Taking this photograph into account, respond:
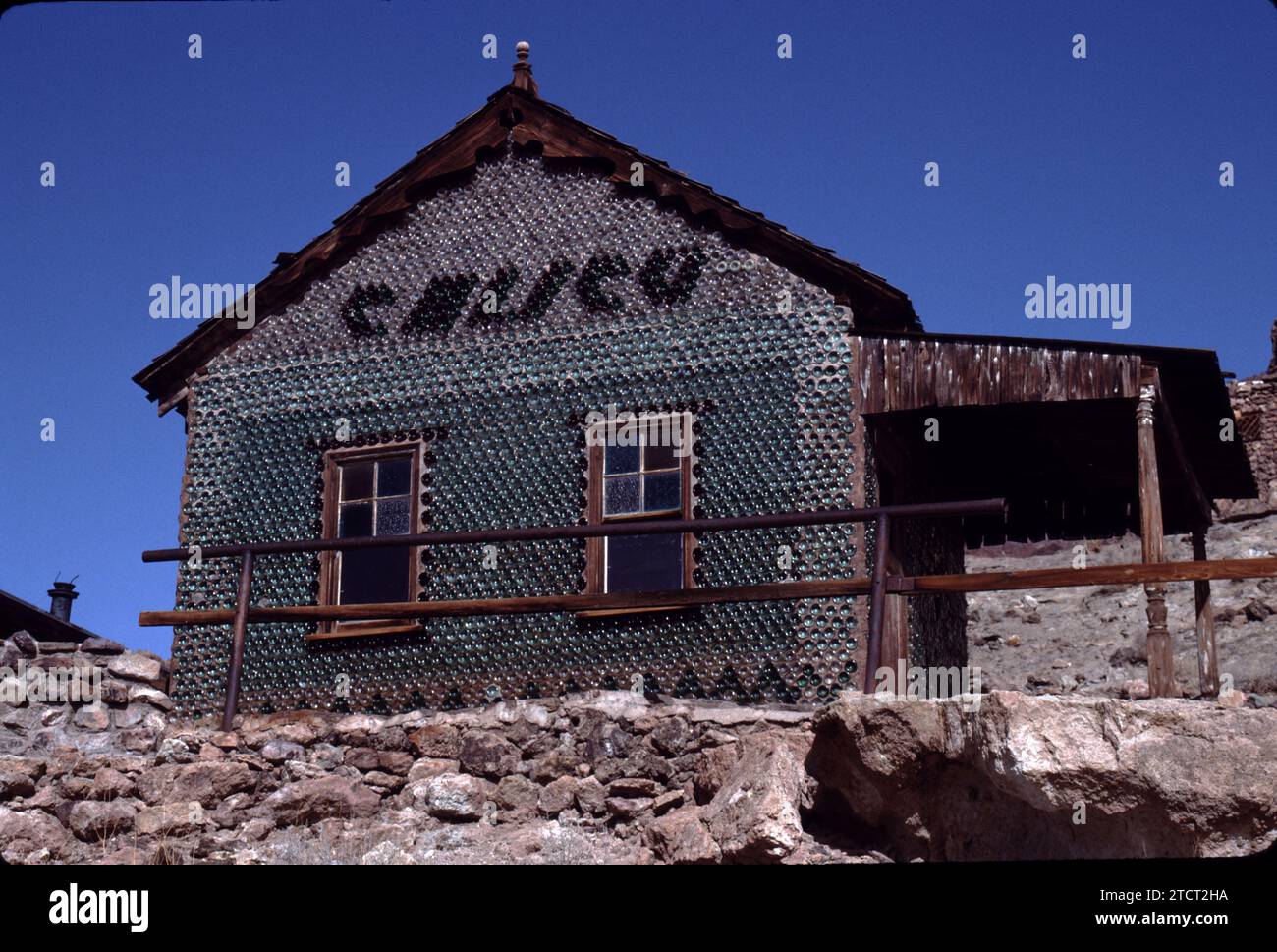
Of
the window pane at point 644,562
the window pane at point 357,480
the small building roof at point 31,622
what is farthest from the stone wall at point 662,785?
the small building roof at point 31,622

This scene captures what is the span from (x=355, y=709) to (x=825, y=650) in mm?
4254

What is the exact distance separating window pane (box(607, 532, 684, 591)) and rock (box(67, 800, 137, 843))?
4.82 meters

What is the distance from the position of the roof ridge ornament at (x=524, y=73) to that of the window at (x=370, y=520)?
375 centimetres

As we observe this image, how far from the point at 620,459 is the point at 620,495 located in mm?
349

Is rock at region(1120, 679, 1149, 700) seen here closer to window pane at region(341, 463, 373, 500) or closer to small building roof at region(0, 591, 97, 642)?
window pane at region(341, 463, 373, 500)

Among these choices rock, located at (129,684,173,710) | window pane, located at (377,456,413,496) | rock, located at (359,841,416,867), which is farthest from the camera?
window pane, located at (377,456,413,496)

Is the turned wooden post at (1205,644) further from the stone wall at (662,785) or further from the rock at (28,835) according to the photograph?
the rock at (28,835)

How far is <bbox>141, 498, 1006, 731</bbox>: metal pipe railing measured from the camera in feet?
36.2

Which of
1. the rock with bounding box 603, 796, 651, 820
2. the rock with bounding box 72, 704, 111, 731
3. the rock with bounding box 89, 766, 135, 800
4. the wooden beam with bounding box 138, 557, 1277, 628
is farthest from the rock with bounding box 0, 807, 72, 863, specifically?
the rock with bounding box 603, 796, 651, 820

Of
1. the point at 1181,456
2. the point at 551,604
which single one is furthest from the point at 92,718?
the point at 1181,456

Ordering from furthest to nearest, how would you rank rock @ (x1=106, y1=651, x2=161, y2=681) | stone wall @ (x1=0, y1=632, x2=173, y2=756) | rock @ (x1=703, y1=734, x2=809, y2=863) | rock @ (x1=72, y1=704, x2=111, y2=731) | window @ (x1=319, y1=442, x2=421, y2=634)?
window @ (x1=319, y1=442, x2=421, y2=634) < rock @ (x1=106, y1=651, x2=161, y2=681) < rock @ (x1=72, y1=704, x2=111, y2=731) < stone wall @ (x1=0, y1=632, x2=173, y2=756) < rock @ (x1=703, y1=734, x2=809, y2=863)

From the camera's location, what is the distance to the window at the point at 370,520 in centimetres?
1579

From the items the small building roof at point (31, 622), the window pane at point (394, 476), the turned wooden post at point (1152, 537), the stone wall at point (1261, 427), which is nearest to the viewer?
the turned wooden post at point (1152, 537)
